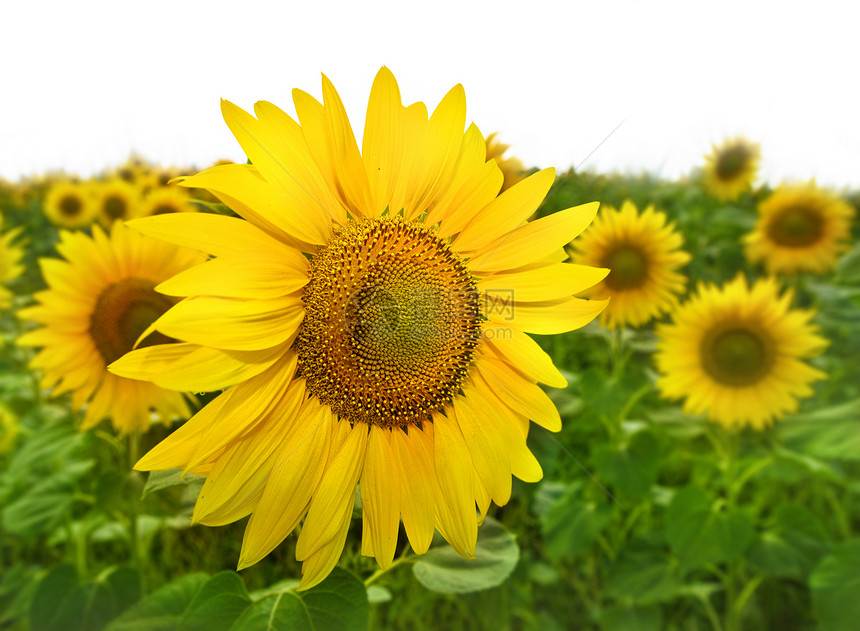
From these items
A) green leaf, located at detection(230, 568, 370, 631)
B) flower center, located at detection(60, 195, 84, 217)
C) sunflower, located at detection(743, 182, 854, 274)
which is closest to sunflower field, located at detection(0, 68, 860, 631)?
green leaf, located at detection(230, 568, 370, 631)

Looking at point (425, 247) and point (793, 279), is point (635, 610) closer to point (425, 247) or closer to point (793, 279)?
point (425, 247)

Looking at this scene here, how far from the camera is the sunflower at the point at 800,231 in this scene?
2.12 m

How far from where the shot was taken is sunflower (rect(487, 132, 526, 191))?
2.34 feet

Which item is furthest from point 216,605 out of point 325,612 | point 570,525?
point 570,525

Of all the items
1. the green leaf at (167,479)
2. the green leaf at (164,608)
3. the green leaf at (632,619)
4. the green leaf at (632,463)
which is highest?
the green leaf at (167,479)

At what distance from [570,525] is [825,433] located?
0.63m

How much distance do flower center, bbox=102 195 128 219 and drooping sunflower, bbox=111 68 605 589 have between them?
126 centimetres

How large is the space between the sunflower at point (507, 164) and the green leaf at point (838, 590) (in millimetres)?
1138

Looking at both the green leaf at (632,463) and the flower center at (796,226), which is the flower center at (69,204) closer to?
the green leaf at (632,463)

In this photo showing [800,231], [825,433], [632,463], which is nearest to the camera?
[825,433]

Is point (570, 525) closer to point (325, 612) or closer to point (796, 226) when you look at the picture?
point (325, 612)

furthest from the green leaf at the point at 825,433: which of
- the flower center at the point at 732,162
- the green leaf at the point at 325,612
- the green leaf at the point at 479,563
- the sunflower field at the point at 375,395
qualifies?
the flower center at the point at 732,162

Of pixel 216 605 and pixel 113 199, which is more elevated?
pixel 113 199

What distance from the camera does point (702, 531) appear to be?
129 cm
